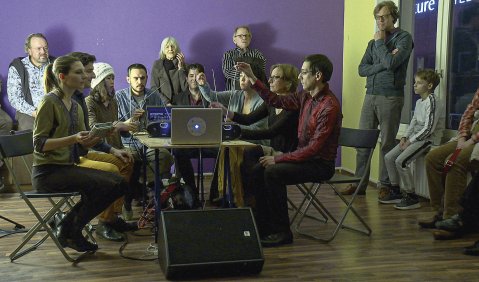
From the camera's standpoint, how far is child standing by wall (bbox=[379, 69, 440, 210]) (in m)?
4.78

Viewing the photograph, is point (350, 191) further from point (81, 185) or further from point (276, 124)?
point (81, 185)

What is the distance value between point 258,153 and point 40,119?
168cm

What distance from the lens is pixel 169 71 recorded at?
5.96 m

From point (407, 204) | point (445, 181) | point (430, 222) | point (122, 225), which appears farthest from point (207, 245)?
point (407, 204)

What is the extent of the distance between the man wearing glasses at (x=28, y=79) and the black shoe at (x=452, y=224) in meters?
3.95

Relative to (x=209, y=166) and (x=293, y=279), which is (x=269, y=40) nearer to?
(x=209, y=166)

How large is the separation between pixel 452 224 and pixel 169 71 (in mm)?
3241

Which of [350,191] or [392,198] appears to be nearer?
[392,198]

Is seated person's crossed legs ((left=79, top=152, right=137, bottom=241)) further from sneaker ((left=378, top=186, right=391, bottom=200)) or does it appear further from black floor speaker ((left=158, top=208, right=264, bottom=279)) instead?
sneaker ((left=378, top=186, right=391, bottom=200))

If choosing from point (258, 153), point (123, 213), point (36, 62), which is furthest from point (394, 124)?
point (36, 62)

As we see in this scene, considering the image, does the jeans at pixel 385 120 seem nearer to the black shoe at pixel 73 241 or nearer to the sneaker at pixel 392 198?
the sneaker at pixel 392 198

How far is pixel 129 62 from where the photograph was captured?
6.41m

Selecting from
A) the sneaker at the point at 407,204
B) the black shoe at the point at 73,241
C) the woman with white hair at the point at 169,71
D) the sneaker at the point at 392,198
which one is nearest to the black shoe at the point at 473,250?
the sneaker at the point at 407,204

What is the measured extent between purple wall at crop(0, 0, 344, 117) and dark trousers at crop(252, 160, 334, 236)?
3037mm
